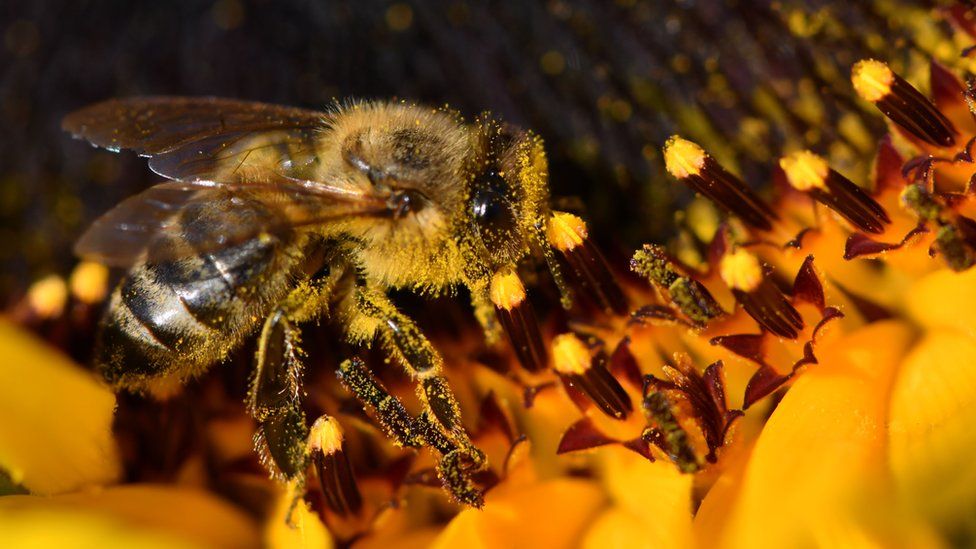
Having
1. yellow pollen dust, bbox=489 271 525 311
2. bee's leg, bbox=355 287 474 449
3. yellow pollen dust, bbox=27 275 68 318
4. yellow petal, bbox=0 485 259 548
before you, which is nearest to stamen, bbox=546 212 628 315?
yellow pollen dust, bbox=489 271 525 311

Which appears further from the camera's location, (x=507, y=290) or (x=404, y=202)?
(x=507, y=290)

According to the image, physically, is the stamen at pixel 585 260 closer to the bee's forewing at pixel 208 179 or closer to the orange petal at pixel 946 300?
the bee's forewing at pixel 208 179

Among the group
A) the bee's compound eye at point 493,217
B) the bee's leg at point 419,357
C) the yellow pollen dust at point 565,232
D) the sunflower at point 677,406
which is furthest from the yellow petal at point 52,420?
the yellow pollen dust at point 565,232

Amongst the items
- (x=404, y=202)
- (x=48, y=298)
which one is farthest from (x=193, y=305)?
(x=48, y=298)

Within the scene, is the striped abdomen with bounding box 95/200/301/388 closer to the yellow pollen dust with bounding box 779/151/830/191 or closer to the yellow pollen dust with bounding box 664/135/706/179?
Answer: the yellow pollen dust with bounding box 664/135/706/179

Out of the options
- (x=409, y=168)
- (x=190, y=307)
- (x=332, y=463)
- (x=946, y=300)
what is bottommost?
(x=332, y=463)

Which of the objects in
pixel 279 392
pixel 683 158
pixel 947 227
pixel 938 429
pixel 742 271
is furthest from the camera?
pixel 683 158

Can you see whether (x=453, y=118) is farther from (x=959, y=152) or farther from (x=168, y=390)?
(x=959, y=152)

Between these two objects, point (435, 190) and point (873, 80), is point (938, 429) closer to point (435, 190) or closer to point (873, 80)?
point (873, 80)
